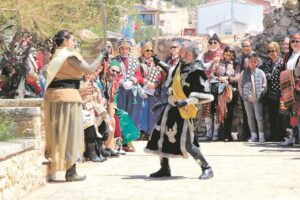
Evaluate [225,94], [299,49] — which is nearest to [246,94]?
[225,94]

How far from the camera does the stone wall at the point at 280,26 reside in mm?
17953

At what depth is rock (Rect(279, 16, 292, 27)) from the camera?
59.1ft

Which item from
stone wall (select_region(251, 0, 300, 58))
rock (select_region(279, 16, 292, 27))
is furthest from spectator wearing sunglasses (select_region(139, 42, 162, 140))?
rock (select_region(279, 16, 292, 27))

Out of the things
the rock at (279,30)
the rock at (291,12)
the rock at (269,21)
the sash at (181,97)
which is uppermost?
the rock at (291,12)

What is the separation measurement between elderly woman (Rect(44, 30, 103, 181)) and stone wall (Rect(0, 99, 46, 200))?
0.24m

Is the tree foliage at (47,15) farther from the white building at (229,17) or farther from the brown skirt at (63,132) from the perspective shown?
the white building at (229,17)

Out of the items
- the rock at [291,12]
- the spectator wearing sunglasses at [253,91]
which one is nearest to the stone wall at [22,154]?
the spectator wearing sunglasses at [253,91]

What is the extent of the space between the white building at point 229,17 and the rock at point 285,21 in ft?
272

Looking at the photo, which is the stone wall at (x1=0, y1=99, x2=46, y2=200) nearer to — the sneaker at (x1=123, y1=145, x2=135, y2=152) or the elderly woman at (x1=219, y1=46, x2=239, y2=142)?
the sneaker at (x1=123, y1=145, x2=135, y2=152)

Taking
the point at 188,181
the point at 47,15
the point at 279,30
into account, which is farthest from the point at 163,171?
the point at 279,30

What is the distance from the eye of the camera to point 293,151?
A: 44.7 ft

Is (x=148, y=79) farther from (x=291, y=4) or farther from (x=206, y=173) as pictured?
(x=206, y=173)

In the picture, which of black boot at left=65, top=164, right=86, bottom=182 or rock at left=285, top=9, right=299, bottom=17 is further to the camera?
rock at left=285, top=9, right=299, bottom=17

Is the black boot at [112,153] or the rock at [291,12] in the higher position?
the rock at [291,12]
